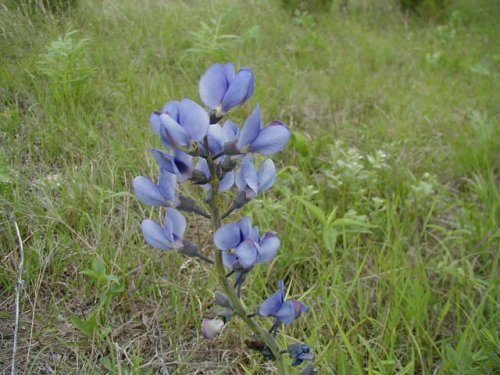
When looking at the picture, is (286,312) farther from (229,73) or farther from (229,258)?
(229,73)

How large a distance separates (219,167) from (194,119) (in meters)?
0.13

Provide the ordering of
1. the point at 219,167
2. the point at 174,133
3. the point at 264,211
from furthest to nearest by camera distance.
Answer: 1. the point at 264,211
2. the point at 219,167
3. the point at 174,133

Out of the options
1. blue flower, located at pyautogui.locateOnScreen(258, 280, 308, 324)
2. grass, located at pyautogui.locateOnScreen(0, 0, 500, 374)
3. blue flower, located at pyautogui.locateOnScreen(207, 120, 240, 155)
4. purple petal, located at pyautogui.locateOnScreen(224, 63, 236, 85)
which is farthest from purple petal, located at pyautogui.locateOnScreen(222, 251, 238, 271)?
grass, located at pyautogui.locateOnScreen(0, 0, 500, 374)

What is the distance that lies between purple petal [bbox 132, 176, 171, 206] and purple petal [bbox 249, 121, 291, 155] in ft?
0.66

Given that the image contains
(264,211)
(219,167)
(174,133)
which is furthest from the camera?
(264,211)

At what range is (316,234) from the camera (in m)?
2.08

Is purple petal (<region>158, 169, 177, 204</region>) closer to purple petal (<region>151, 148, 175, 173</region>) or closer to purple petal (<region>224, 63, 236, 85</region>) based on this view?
purple petal (<region>151, 148, 175, 173</region>)

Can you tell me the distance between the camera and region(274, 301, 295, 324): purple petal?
1.03m

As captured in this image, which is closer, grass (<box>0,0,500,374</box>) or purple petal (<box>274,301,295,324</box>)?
purple petal (<box>274,301,295,324</box>)

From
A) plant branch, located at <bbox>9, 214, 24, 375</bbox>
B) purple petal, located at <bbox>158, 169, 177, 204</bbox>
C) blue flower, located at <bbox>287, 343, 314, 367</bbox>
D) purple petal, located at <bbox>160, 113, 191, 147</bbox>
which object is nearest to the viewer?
purple petal, located at <bbox>160, 113, 191, 147</bbox>

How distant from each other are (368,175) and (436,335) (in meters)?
0.83

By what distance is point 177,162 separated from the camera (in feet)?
3.06

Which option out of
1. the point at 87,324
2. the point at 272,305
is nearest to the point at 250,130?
the point at 272,305

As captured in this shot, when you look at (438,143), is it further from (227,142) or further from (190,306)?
(227,142)
